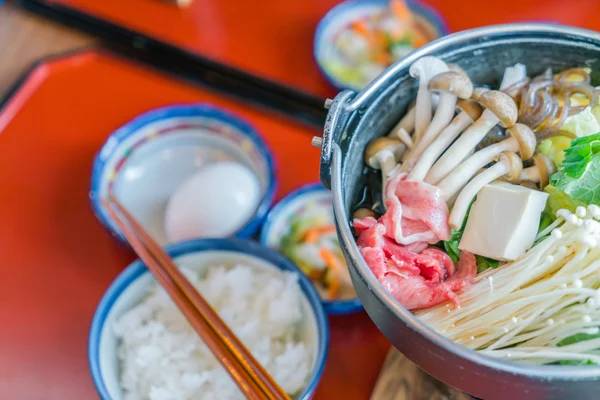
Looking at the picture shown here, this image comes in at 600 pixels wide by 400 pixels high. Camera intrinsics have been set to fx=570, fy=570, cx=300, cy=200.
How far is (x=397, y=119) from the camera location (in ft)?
3.45

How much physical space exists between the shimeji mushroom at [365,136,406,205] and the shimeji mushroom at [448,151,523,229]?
5.1 inches

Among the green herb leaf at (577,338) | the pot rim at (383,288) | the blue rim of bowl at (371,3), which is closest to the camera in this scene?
the pot rim at (383,288)

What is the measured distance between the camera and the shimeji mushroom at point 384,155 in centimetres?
98

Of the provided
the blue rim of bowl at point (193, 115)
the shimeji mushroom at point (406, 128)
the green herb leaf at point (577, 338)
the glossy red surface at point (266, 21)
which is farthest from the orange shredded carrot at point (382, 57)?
the green herb leaf at point (577, 338)

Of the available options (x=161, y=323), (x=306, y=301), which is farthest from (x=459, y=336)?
(x=161, y=323)

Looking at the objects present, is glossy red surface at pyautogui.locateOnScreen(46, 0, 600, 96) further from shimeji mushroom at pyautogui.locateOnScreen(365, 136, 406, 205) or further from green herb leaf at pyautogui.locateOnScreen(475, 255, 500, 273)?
green herb leaf at pyautogui.locateOnScreen(475, 255, 500, 273)

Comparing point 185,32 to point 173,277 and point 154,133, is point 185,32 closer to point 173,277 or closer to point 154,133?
point 154,133

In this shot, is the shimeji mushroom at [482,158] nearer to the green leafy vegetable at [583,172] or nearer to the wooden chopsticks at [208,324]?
the green leafy vegetable at [583,172]

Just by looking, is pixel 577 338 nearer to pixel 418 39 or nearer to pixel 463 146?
pixel 463 146

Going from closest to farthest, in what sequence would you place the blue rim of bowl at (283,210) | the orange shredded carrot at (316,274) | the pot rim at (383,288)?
the pot rim at (383,288), the blue rim of bowl at (283,210), the orange shredded carrot at (316,274)

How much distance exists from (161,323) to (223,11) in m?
1.13

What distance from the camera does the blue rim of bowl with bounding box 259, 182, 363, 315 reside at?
1180 mm

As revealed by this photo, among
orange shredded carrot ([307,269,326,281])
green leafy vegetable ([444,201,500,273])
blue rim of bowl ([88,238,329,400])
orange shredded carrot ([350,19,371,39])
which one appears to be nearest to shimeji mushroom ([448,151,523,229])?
green leafy vegetable ([444,201,500,273])

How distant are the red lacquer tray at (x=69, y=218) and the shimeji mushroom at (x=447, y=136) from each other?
44cm
